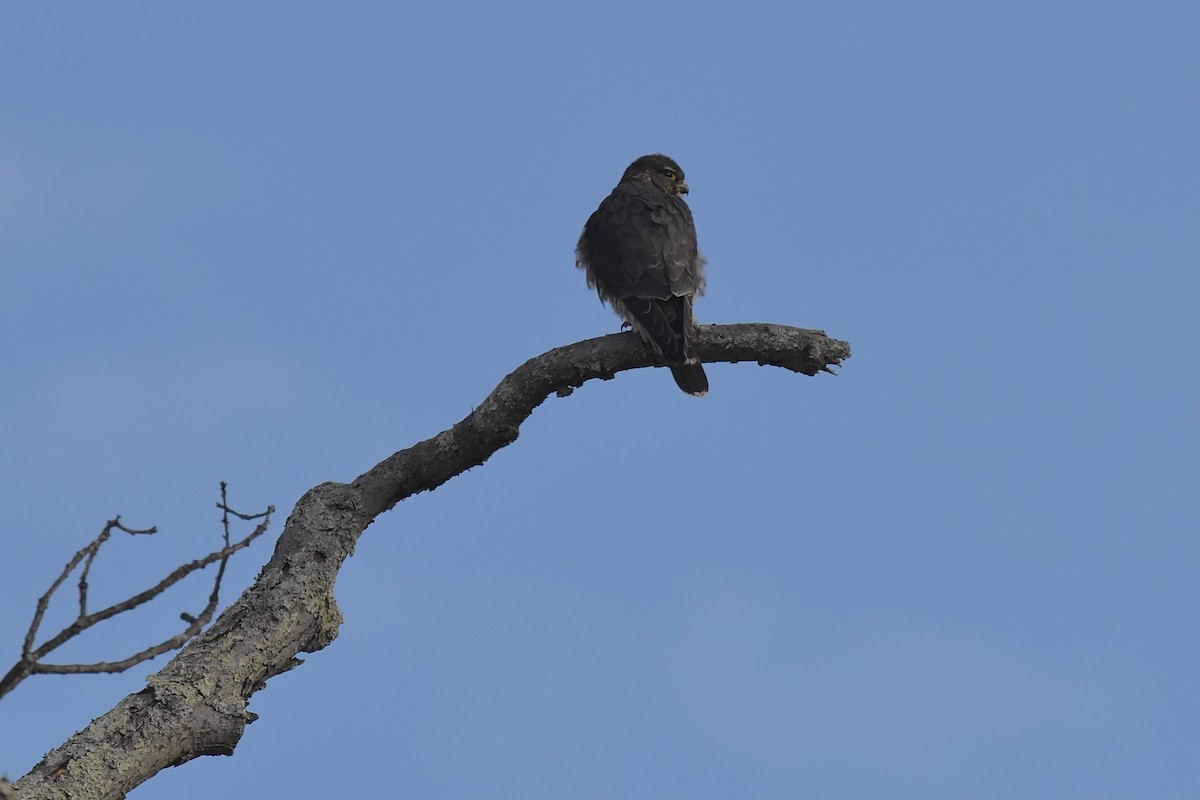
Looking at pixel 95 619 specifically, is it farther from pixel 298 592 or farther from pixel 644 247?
pixel 644 247

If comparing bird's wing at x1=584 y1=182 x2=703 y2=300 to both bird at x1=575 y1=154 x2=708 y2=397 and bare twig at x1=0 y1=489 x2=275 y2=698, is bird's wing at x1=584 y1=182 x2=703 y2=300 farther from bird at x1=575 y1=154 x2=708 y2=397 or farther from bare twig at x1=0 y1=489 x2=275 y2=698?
bare twig at x1=0 y1=489 x2=275 y2=698

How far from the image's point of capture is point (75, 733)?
377 cm

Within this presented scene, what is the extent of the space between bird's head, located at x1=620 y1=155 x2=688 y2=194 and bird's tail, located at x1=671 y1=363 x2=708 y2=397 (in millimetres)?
2886

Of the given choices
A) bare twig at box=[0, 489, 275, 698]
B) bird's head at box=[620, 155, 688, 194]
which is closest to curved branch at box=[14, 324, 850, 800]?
bare twig at box=[0, 489, 275, 698]

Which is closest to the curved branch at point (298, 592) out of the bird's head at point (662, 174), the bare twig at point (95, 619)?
the bare twig at point (95, 619)

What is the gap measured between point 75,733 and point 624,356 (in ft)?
7.43

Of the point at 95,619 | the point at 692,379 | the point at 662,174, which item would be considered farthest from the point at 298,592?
the point at 662,174

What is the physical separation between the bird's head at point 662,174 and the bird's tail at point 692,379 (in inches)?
114

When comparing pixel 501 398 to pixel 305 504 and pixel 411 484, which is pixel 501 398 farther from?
pixel 305 504

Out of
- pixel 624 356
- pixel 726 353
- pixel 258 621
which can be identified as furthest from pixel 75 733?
pixel 726 353

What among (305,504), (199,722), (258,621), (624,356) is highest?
(624,356)

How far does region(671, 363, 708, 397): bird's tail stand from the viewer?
5.80 m

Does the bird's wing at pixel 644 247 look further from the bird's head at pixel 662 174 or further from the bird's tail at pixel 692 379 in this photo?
the bird's head at pixel 662 174

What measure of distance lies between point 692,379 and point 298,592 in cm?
222
